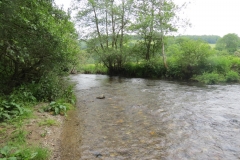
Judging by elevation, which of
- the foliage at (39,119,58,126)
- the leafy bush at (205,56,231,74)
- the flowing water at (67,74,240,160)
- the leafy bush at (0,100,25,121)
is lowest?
the flowing water at (67,74,240,160)

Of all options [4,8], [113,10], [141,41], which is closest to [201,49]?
[141,41]

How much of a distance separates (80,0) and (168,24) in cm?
1333

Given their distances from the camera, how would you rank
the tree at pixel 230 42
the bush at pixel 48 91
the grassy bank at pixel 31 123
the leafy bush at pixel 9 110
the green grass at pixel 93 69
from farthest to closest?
the tree at pixel 230 42 < the green grass at pixel 93 69 < the bush at pixel 48 91 < the leafy bush at pixel 9 110 < the grassy bank at pixel 31 123

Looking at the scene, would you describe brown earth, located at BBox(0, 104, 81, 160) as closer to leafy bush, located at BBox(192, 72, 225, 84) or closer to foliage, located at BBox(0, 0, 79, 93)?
foliage, located at BBox(0, 0, 79, 93)

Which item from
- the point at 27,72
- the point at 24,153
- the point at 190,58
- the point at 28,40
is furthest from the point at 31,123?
the point at 190,58

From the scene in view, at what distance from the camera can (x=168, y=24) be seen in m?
20.6

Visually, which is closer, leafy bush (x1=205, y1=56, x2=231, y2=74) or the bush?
the bush

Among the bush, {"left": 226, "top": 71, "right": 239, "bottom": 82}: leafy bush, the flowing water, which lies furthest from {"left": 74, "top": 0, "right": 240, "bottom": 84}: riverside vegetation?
the bush

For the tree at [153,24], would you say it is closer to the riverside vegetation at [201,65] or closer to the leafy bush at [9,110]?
the riverside vegetation at [201,65]

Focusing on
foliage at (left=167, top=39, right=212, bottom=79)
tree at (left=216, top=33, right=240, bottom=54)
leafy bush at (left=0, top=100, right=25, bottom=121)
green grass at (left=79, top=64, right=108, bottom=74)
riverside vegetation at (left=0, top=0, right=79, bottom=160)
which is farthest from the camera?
tree at (left=216, top=33, right=240, bottom=54)

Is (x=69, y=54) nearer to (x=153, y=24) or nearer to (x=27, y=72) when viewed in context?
(x=27, y=72)

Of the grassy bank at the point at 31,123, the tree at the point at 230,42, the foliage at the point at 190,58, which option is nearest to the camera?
the grassy bank at the point at 31,123

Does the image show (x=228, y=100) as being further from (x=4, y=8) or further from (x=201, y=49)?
(x=4, y=8)

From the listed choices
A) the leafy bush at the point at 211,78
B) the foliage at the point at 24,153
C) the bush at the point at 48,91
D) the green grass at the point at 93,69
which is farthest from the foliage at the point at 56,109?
the green grass at the point at 93,69
